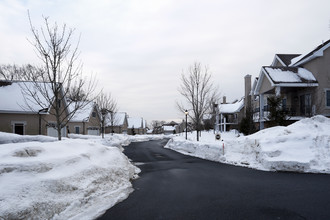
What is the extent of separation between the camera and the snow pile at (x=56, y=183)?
3.99m

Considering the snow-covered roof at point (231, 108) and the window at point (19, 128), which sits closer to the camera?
the window at point (19, 128)

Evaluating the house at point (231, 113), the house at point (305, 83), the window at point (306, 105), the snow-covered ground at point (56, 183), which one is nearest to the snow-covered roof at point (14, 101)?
the snow-covered ground at point (56, 183)

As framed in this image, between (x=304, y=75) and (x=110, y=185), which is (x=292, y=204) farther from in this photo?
(x=304, y=75)

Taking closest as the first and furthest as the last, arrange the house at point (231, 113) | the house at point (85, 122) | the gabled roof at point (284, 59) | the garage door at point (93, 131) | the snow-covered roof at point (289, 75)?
the snow-covered roof at point (289, 75), the gabled roof at point (284, 59), the house at point (85, 122), the garage door at point (93, 131), the house at point (231, 113)

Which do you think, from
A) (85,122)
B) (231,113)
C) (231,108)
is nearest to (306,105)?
(231,113)

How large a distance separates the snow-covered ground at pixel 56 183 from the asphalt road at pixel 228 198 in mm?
626

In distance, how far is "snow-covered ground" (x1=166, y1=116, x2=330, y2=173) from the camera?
359 inches

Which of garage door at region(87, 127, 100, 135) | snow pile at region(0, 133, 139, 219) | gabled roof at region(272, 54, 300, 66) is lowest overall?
garage door at region(87, 127, 100, 135)

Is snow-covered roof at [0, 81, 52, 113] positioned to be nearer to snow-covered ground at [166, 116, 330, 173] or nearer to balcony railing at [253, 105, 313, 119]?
snow-covered ground at [166, 116, 330, 173]

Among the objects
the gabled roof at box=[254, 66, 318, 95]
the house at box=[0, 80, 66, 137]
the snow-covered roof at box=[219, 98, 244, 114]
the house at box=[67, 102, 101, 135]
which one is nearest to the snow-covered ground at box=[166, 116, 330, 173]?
the gabled roof at box=[254, 66, 318, 95]

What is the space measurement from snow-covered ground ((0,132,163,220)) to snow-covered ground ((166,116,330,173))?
6898 millimetres

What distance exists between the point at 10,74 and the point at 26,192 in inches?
1844

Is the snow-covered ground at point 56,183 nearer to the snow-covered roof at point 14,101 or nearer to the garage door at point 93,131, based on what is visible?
the snow-covered roof at point 14,101

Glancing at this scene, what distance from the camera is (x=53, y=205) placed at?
14.0ft
